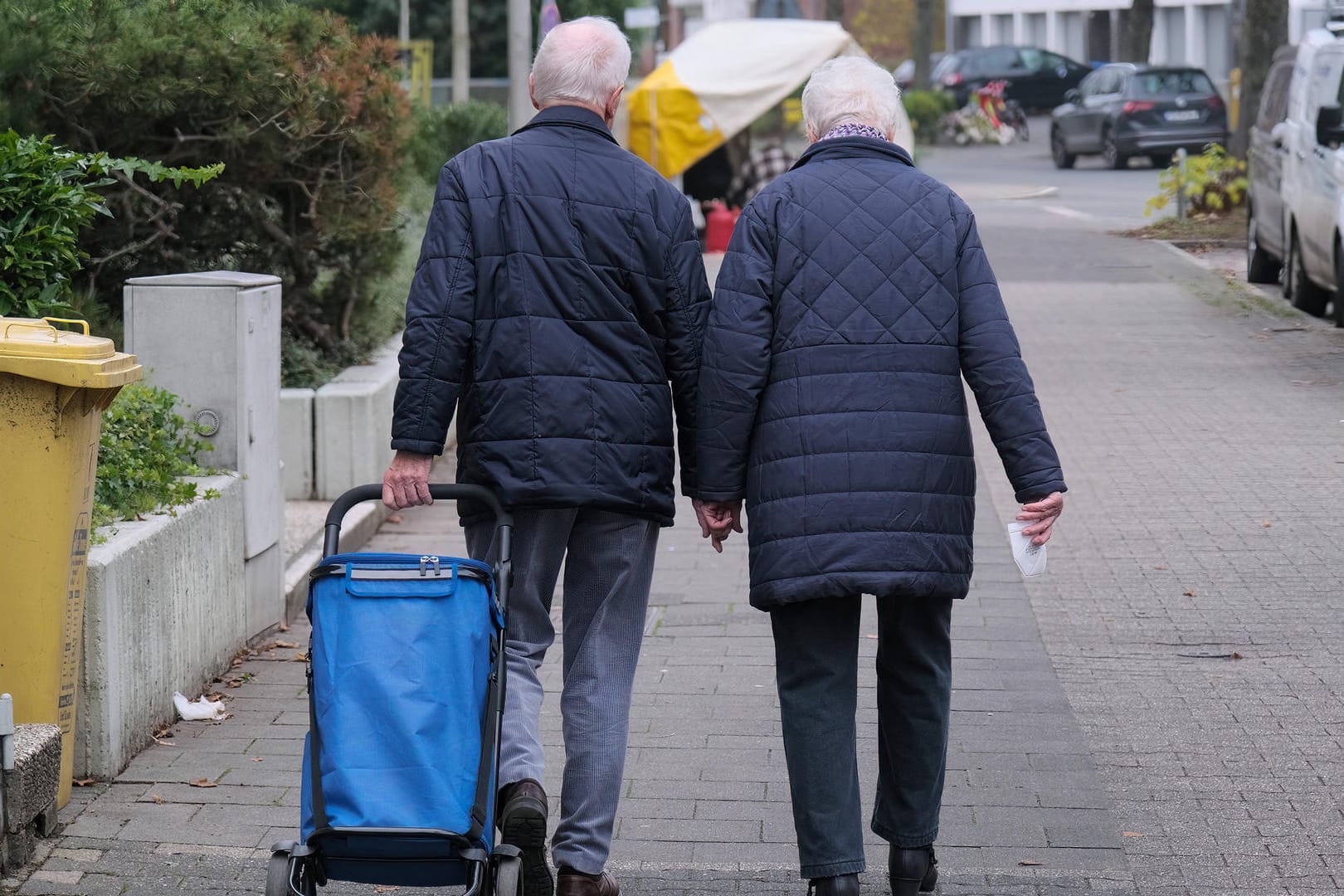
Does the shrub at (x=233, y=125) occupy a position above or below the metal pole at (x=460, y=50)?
below

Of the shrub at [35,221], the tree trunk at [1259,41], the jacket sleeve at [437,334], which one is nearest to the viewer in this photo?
the jacket sleeve at [437,334]

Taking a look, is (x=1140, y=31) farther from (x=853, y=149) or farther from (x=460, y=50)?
(x=853, y=149)

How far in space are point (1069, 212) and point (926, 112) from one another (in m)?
17.4

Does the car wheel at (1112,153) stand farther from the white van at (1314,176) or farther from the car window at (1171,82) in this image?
the white van at (1314,176)

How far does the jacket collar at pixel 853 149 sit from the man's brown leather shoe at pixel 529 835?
4.79ft

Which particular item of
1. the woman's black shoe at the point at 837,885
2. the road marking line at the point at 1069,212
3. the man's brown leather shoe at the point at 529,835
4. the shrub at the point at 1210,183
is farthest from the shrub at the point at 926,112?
the man's brown leather shoe at the point at 529,835

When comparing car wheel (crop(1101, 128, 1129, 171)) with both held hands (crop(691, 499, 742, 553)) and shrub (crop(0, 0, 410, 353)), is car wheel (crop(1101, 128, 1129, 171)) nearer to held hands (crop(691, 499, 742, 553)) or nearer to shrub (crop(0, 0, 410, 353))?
shrub (crop(0, 0, 410, 353))

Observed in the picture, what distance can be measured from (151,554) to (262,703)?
2.31ft

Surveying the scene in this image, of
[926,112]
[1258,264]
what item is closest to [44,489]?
[1258,264]

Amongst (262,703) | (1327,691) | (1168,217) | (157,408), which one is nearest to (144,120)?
(157,408)

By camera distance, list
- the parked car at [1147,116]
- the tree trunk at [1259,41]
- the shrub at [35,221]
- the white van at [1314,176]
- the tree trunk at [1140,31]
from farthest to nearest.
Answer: the tree trunk at [1140,31], the parked car at [1147,116], the tree trunk at [1259,41], the white van at [1314,176], the shrub at [35,221]

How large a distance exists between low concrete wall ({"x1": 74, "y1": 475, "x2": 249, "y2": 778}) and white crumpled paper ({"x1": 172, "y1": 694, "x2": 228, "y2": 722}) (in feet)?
0.09

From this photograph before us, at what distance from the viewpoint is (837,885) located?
391 cm

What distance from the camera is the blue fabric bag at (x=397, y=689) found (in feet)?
11.2
